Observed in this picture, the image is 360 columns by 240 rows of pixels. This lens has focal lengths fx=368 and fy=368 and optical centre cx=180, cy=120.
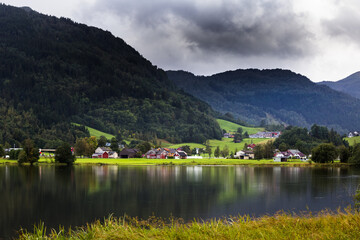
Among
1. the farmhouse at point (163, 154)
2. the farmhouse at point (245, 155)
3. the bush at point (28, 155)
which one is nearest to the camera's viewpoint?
the bush at point (28, 155)

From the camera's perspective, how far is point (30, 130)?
194250mm

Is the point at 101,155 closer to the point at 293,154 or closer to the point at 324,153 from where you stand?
the point at 293,154

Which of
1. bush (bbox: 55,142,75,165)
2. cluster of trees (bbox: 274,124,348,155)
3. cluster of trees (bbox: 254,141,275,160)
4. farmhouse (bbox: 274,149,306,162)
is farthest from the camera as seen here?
cluster of trees (bbox: 274,124,348,155)

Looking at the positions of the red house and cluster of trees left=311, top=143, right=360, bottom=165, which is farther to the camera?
the red house

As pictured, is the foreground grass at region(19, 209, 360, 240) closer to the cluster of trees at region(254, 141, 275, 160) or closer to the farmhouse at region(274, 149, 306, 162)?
the cluster of trees at region(254, 141, 275, 160)

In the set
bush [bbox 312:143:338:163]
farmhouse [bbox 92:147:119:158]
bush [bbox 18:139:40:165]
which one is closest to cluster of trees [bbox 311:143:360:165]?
bush [bbox 312:143:338:163]

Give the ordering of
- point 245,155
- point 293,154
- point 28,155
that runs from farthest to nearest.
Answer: point 245,155 → point 293,154 → point 28,155

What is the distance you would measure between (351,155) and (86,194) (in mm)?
97057

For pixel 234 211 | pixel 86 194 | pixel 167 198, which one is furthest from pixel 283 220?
pixel 86 194

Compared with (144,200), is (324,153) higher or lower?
higher

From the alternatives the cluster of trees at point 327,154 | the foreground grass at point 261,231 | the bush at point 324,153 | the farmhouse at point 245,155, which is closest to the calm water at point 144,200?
the foreground grass at point 261,231

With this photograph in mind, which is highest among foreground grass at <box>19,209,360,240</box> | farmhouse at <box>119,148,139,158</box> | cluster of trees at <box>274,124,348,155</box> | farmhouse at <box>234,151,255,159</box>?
cluster of trees at <box>274,124,348,155</box>

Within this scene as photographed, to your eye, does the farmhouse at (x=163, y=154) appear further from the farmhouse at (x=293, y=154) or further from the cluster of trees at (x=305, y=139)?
the cluster of trees at (x=305, y=139)

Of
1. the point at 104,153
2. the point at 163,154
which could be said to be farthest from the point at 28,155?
the point at 163,154
